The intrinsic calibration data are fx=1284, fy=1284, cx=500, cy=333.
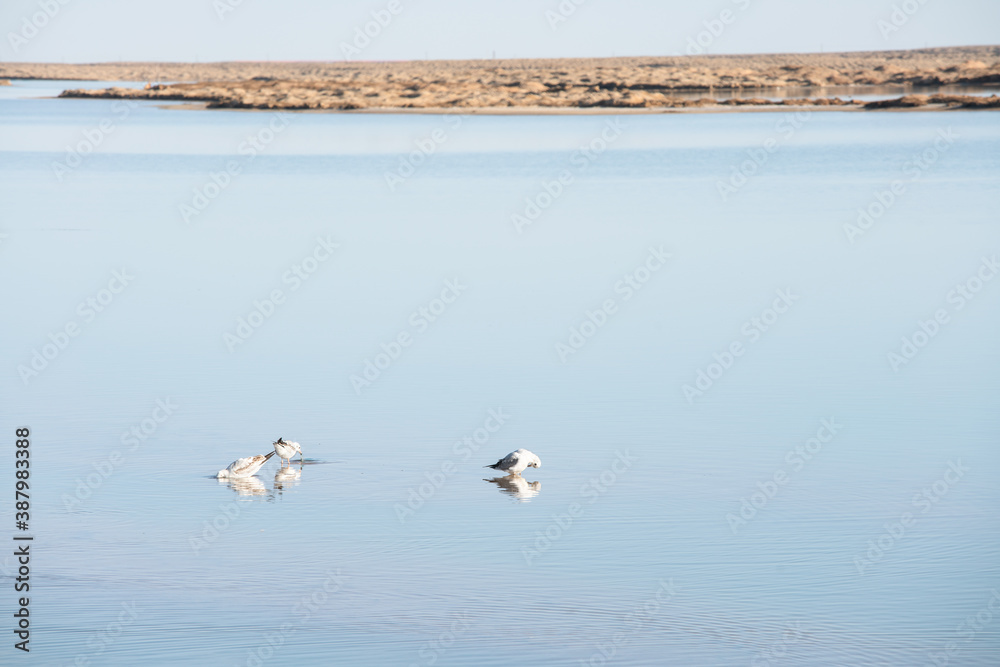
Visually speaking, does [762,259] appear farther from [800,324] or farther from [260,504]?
[260,504]

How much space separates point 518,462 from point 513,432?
1.39 meters

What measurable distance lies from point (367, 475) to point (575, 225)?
53.9 ft

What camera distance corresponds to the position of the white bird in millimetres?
10758

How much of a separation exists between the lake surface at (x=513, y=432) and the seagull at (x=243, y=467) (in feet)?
0.51

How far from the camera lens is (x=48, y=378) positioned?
14.6 m

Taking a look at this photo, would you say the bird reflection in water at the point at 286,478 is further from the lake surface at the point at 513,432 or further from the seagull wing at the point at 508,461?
the seagull wing at the point at 508,461

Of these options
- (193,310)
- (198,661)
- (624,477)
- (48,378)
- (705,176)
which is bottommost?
(198,661)

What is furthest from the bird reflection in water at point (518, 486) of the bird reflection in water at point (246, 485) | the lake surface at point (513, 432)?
the bird reflection in water at point (246, 485)

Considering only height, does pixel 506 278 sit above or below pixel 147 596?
above

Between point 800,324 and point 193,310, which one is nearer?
point 800,324

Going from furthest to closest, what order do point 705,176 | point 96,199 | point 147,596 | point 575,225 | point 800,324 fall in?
point 705,176 → point 96,199 → point 575,225 → point 800,324 → point 147,596

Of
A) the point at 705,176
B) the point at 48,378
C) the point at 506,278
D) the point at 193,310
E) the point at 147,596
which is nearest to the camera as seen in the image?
the point at 147,596

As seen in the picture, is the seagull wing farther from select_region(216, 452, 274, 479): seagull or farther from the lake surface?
select_region(216, 452, 274, 479): seagull

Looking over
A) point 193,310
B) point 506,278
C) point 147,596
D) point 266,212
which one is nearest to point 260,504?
point 147,596
